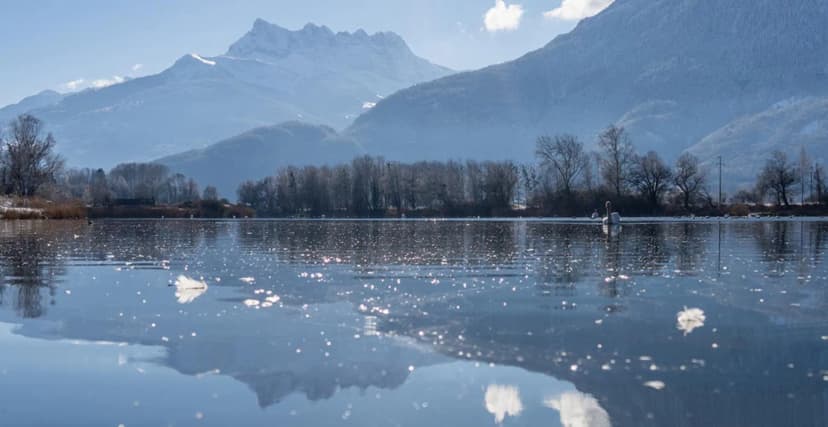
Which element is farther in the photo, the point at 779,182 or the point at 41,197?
the point at 779,182

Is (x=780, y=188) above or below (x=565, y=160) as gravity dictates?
below

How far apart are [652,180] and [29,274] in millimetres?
88308

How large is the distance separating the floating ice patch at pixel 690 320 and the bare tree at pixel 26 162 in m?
104

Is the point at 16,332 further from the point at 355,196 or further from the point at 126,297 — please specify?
the point at 355,196

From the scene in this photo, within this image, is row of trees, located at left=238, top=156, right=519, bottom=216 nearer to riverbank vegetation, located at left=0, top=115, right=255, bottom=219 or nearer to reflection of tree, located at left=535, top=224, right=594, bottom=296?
riverbank vegetation, located at left=0, top=115, right=255, bottom=219

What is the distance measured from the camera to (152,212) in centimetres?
12219

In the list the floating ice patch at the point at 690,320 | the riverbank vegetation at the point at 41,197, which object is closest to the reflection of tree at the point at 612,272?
the floating ice patch at the point at 690,320

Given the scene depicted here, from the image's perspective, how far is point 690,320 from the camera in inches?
523

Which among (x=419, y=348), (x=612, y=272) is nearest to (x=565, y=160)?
(x=612, y=272)

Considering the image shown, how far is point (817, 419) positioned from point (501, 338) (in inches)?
198

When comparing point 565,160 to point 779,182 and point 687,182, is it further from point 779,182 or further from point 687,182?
point 779,182

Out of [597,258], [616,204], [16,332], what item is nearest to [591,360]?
[16,332]

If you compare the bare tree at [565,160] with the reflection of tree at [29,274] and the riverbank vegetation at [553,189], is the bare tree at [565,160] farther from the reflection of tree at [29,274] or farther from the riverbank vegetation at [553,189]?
the reflection of tree at [29,274]

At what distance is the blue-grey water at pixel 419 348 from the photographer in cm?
871
